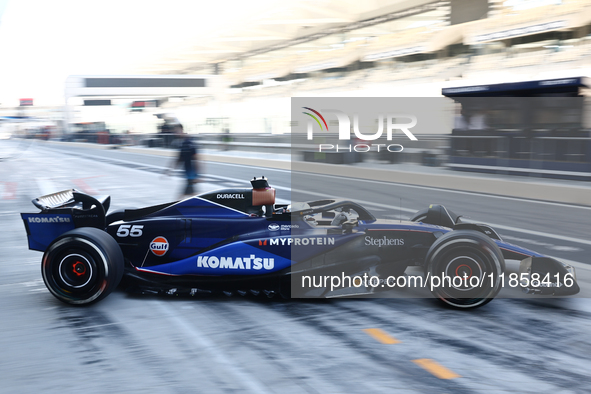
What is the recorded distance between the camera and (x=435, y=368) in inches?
126

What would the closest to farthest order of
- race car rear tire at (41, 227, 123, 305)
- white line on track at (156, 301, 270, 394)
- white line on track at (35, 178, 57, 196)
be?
white line on track at (156, 301, 270, 394), race car rear tire at (41, 227, 123, 305), white line on track at (35, 178, 57, 196)

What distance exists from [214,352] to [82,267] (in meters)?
1.47

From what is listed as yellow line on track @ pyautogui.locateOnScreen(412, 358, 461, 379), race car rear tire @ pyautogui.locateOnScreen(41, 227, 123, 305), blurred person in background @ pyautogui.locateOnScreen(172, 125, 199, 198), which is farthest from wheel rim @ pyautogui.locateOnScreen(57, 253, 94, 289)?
blurred person in background @ pyautogui.locateOnScreen(172, 125, 199, 198)

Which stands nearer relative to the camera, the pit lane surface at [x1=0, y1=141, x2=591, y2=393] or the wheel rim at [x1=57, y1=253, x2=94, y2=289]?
the pit lane surface at [x1=0, y1=141, x2=591, y2=393]

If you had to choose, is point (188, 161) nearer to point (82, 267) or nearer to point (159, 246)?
point (159, 246)

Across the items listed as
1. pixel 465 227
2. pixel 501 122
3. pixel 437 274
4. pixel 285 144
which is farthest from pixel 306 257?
pixel 285 144

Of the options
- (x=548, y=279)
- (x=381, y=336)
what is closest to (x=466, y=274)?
(x=548, y=279)

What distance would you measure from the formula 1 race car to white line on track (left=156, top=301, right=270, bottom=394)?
0.34 metres

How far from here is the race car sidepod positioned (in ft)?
13.3

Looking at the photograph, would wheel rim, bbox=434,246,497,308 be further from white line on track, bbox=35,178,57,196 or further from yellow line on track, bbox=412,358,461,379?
white line on track, bbox=35,178,57,196

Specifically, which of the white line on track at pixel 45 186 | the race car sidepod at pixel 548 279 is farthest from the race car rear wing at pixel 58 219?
the white line on track at pixel 45 186

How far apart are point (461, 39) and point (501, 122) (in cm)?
2293

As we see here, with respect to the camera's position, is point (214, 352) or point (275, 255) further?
point (275, 255)

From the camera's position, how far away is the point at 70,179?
16125 millimetres
